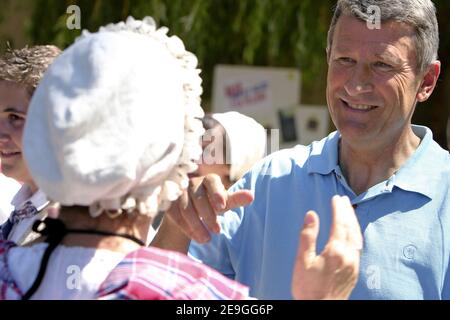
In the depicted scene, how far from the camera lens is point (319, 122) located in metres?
6.81

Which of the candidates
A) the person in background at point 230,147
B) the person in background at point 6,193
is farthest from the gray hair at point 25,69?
the person in background at point 230,147

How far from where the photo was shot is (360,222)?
2.61m

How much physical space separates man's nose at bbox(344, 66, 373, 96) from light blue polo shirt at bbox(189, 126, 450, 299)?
21 centimetres

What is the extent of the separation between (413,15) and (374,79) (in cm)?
21

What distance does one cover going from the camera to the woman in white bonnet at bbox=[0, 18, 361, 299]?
70.2 inches

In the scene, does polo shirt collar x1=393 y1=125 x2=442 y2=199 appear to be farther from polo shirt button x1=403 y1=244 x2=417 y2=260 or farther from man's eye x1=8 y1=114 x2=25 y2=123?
man's eye x1=8 y1=114 x2=25 y2=123

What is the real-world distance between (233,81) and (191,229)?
14.6 ft

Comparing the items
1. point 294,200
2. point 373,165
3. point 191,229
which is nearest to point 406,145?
point 373,165

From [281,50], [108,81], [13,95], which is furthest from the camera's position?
[281,50]

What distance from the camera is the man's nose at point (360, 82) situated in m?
2.68

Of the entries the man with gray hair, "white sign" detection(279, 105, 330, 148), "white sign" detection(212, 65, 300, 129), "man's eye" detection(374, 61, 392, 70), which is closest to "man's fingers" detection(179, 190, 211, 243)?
the man with gray hair

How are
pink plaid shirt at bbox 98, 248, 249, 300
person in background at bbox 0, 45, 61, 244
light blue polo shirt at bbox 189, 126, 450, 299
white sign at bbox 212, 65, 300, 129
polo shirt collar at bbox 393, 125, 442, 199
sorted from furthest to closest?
white sign at bbox 212, 65, 300, 129
person in background at bbox 0, 45, 61, 244
polo shirt collar at bbox 393, 125, 442, 199
light blue polo shirt at bbox 189, 126, 450, 299
pink plaid shirt at bbox 98, 248, 249, 300

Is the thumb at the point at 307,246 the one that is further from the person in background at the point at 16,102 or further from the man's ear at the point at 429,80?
the person in background at the point at 16,102
